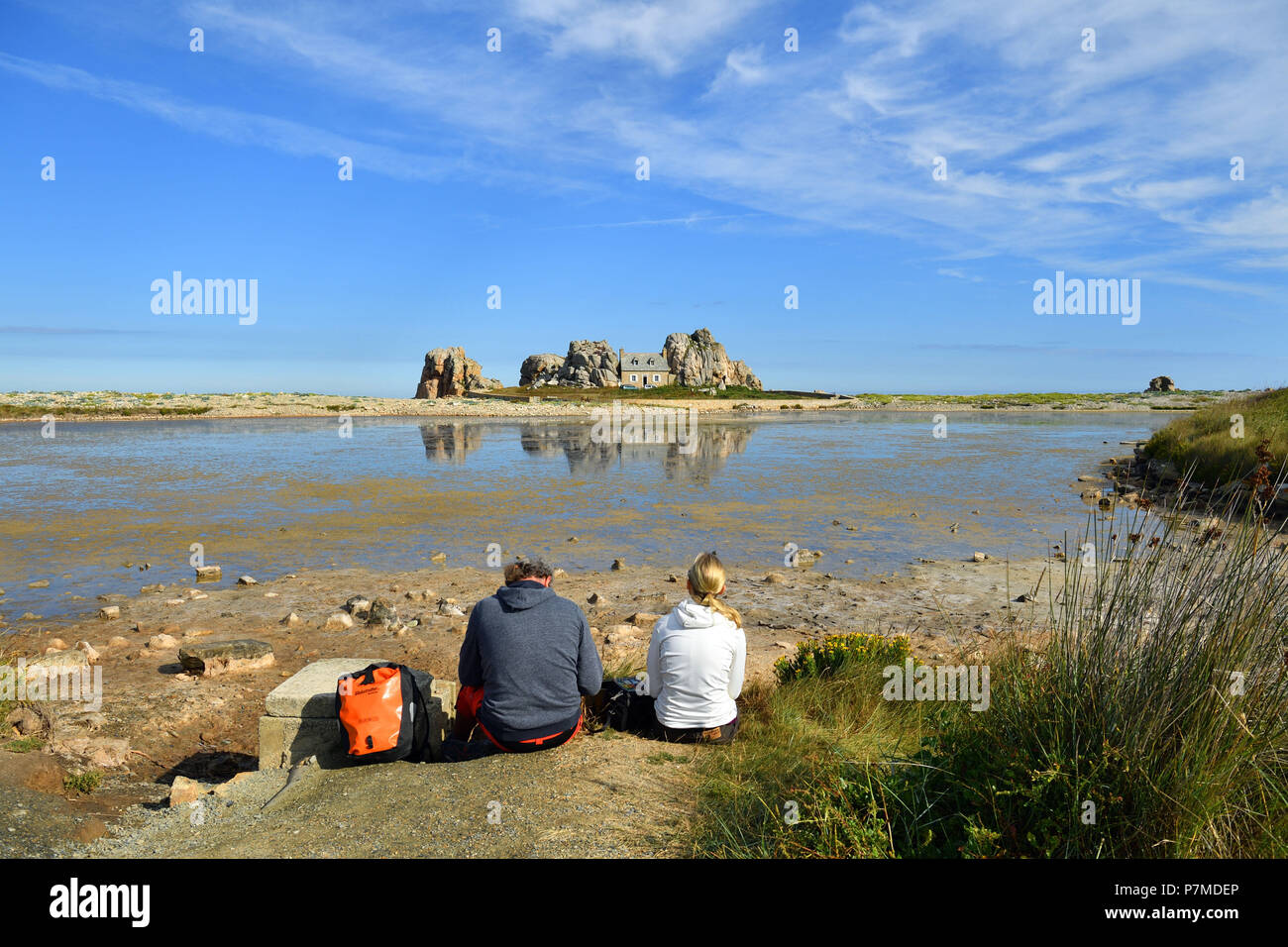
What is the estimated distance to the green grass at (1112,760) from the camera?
350 centimetres

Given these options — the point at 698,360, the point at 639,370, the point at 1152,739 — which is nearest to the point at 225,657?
the point at 1152,739

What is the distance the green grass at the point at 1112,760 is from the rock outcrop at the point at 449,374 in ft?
394

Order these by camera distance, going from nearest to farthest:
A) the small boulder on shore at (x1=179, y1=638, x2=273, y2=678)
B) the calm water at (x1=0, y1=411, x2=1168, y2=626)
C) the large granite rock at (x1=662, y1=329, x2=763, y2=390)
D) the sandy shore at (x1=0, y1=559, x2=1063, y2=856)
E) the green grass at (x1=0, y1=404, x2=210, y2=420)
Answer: the sandy shore at (x1=0, y1=559, x2=1063, y2=856)
the small boulder on shore at (x1=179, y1=638, x2=273, y2=678)
the calm water at (x1=0, y1=411, x2=1168, y2=626)
the green grass at (x1=0, y1=404, x2=210, y2=420)
the large granite rock at (x1=662, y1=329, x2=763, y2=390)

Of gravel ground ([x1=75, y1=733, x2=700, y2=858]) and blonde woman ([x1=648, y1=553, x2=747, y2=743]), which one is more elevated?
blonde woman ([x1=648, y1=553, x2=747, y2=743])

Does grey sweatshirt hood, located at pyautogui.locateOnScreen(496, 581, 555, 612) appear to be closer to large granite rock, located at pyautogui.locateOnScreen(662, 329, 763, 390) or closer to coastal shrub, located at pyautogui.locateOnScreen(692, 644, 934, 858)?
coastal shrub, located at pyautogui.locateOnScreen(692, 644, 934, 858)

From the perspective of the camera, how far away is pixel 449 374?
121m

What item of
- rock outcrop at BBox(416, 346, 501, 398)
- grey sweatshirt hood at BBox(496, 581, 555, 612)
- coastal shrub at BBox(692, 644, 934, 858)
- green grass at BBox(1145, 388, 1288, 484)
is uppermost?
rock outcrop at BBox(416, 346, 501, 398)

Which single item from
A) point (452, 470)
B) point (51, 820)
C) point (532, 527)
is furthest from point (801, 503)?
point (51, 820)

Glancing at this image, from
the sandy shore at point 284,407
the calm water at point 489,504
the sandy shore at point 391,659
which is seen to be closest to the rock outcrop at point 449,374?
the sandy shore at point 284,407

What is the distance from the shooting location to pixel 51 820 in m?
4.92

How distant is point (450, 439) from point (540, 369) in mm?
111848

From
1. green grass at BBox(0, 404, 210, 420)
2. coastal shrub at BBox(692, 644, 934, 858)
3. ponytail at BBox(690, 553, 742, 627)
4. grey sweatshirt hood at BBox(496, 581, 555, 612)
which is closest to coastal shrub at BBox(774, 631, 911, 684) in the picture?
coastal shrub at BBox(692, 644, 934, 858)

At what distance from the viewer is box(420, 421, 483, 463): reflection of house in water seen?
107ft

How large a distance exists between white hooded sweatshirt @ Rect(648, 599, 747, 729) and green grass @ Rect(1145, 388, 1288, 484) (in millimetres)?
14262
